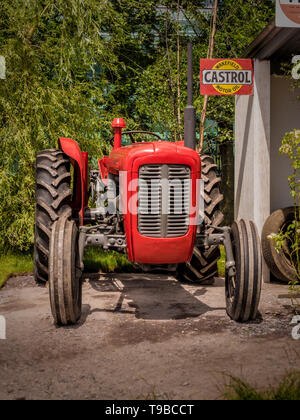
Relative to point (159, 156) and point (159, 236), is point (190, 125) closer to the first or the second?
point (159, 156)

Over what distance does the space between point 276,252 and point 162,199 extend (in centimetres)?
238

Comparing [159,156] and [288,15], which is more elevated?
[288,15]

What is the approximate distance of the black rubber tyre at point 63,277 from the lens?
14.7 feet

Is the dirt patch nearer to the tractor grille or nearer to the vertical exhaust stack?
the tractor grille

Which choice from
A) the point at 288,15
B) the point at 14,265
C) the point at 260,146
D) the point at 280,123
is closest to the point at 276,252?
the point at 260,146

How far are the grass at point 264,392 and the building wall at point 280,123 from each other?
438 cm

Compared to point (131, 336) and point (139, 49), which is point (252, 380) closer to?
point (131, 336)

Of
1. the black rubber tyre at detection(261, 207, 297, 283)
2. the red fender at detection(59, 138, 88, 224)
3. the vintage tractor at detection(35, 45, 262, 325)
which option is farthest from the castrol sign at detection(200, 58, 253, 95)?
the vintage tractor at detection(35, 45, 262, 325)

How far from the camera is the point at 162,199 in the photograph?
15.1 feet

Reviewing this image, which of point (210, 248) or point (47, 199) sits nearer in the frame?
point (47, 199)

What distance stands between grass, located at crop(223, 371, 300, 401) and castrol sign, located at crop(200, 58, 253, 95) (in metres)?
4.17

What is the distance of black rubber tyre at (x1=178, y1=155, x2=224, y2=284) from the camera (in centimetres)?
562

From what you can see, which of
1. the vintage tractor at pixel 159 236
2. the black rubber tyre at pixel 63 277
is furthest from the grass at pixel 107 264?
the black rubber tyre at pixel 63 277

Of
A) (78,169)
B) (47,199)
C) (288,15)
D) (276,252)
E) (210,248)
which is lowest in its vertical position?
(276,252)
